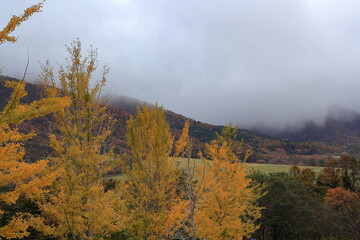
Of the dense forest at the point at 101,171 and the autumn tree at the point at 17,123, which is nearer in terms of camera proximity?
the autumn tree at the point at 17,123

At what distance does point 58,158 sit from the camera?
7.89 m

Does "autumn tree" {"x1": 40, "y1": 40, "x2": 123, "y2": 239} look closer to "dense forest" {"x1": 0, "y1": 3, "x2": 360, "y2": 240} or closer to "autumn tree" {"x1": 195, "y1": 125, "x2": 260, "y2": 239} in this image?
"dense forest" {"x1": 0, "y1": 3, "x2": 360, "y2": 240}

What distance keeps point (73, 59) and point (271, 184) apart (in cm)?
2571

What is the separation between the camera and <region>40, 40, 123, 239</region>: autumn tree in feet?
24.8

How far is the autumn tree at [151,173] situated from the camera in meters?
9.34

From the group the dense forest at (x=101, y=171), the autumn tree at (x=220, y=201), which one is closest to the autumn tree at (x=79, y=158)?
the dense forest at (x=101, y=171)

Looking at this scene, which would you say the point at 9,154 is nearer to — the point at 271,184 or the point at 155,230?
the point at 155,230

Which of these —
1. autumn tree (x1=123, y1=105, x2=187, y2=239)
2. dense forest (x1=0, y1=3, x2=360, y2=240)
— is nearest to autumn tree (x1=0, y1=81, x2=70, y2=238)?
dense forest (x1=0, y1=3, x2=360, y2=240)

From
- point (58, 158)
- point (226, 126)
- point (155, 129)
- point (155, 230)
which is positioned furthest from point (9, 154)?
point (226, 126)

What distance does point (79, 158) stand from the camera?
7773mm

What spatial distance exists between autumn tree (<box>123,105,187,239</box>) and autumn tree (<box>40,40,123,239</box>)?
115 centimetres

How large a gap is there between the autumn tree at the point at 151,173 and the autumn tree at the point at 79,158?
3.76 ft

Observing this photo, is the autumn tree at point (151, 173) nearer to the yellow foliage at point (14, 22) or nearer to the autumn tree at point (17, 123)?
the autumn tree at point (17, 123)

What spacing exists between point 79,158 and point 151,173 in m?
3.04
